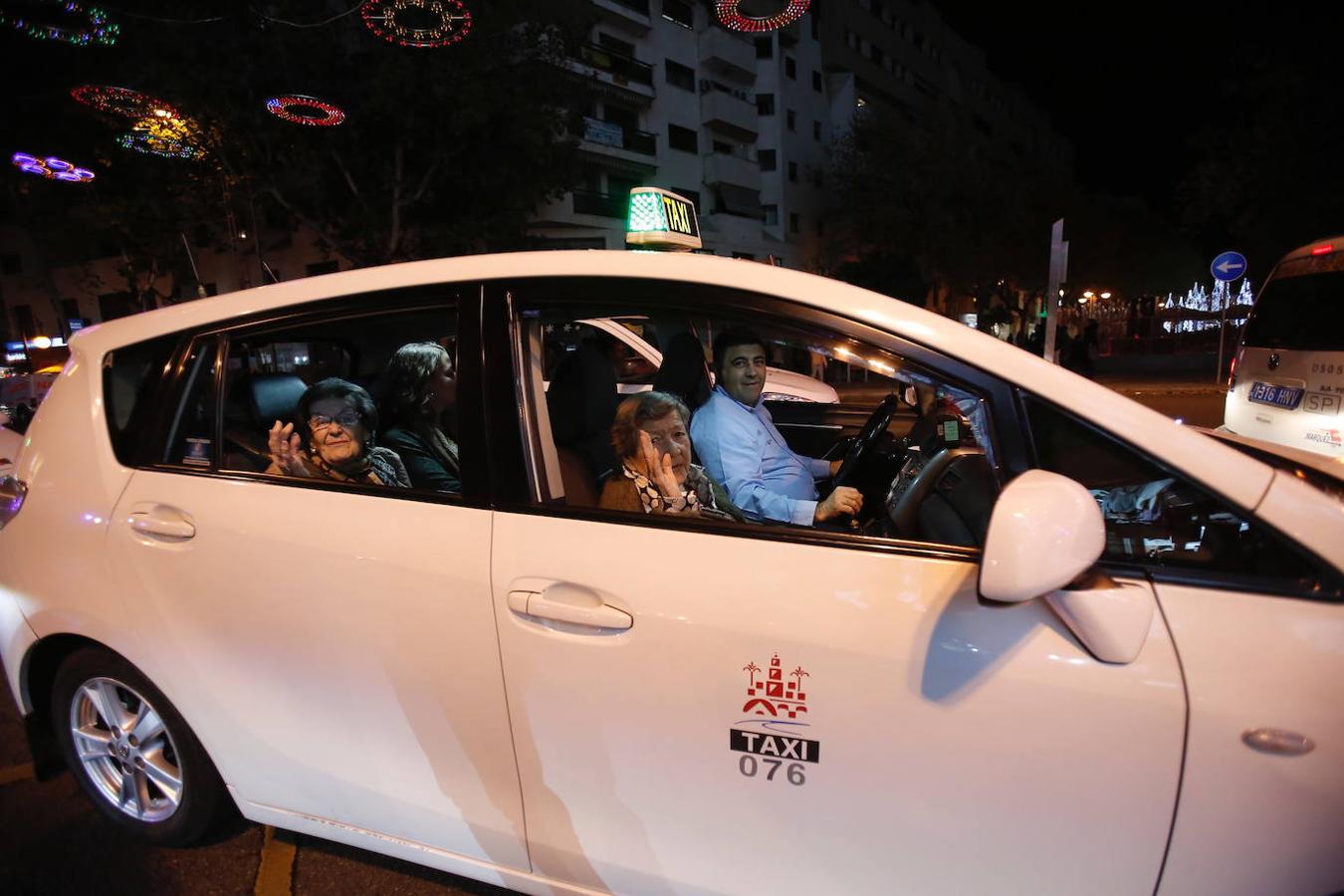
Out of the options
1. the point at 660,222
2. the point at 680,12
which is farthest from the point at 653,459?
the point at 680,12

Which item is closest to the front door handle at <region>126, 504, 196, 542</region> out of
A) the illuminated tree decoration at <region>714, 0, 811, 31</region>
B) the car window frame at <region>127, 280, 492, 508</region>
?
the car window frame at <region>127, 280, 492, 508</region>

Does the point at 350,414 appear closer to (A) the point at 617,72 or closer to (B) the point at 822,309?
(B) the point at 822,309

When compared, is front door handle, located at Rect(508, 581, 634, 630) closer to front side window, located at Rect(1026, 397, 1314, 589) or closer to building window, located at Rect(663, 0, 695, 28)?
front side window, located at Rect(1026, 397, 1314, 589)

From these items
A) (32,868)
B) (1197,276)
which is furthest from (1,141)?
(1197,276)

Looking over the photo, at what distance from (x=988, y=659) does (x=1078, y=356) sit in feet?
51.1

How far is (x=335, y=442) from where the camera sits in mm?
2178

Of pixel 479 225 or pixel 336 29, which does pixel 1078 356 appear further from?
pixel 336 29

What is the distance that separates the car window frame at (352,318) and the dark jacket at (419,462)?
13 centimetres

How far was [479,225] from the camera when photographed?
19.0 metres

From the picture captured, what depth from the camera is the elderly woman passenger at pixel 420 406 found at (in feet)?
7.23

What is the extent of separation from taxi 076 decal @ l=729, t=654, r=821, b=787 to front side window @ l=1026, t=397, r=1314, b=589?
636 millimetres

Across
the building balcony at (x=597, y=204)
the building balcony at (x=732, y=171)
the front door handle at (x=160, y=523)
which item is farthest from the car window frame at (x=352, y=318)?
the building balcony at (x=732, y=171)

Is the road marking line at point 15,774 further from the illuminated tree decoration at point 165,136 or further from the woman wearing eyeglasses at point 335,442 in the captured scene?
the illuminated tree decoration at point 165,136

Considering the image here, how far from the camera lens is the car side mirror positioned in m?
1.10
